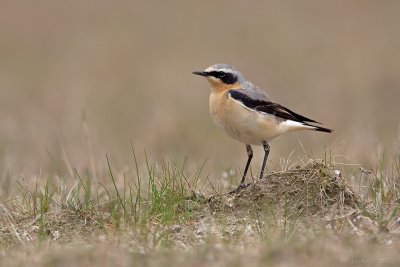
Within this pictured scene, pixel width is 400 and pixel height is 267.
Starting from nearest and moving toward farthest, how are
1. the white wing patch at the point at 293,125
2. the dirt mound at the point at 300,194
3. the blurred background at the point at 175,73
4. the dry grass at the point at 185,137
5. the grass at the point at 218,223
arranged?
the grass at the point at 218,223 < the dry grass at the point at 185,137 < the dirt mound at the point at 300,194 < the white wing patch at the point at 293,125 < the blurred background at the point at 175,73

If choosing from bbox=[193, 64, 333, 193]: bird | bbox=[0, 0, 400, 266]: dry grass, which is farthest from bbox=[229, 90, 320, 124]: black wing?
bbox=[0, 0, 400, 266]: dry grass

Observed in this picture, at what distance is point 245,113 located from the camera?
9.14m

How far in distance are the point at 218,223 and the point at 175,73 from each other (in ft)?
44.7

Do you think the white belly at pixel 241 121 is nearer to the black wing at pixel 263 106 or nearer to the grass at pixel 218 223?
the black wing at pixel 263 106

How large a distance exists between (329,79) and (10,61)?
358 inches

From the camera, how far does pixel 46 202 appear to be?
820cm

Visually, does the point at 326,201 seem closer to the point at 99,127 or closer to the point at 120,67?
the point at 99,127

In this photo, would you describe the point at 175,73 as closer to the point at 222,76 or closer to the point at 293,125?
the point at 222,76

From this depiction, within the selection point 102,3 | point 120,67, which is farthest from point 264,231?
point 102,3

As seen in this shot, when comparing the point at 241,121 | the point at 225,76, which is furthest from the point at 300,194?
the point at 225,76

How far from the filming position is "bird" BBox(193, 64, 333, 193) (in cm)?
912

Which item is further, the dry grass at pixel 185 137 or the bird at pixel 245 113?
the bird at pixel 245 113

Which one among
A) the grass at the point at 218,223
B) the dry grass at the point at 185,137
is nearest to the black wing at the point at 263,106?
the dry grass at the point at 185,137

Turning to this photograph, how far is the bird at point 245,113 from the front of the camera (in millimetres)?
9117
